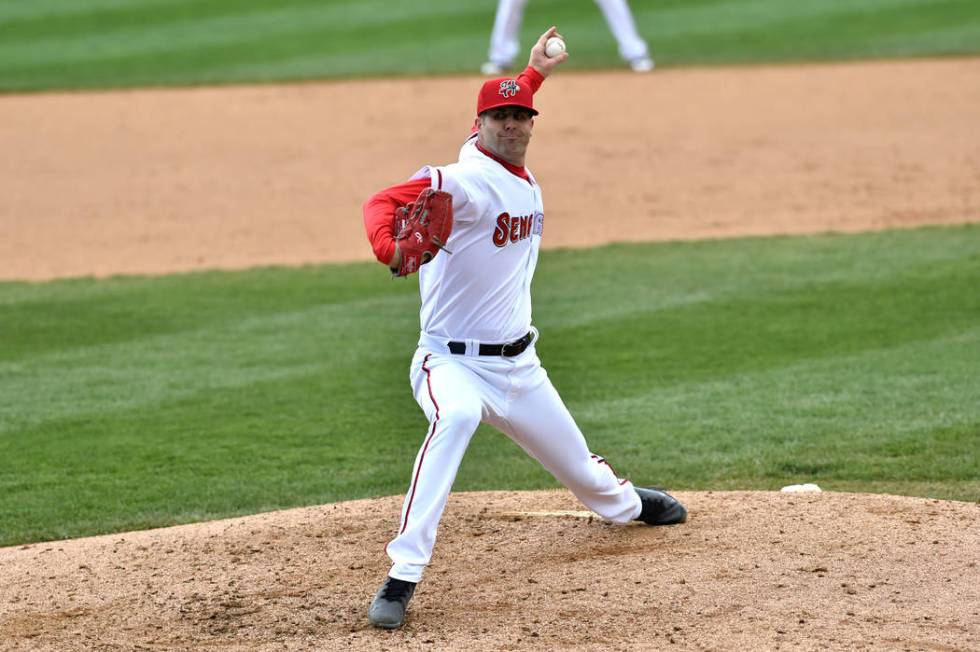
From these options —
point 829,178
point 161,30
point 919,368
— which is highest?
point 161,30

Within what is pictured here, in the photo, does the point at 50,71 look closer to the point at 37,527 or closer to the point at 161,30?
the point at 161,30

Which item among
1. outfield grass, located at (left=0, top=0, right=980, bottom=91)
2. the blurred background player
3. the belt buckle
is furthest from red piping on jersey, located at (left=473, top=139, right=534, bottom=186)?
outfield grass, located at (left=0, top=0, right=980, bottom=91)

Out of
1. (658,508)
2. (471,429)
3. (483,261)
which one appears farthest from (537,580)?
(483,261)

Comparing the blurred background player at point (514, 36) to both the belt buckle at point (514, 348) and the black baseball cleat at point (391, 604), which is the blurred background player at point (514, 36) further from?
the black baseball cleat at point (391, 604)

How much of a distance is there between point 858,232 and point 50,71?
1142 cm

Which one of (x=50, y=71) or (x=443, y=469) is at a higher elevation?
(x=50, y=71)

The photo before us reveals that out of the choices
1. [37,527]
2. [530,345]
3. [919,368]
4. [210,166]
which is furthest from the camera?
[210,166]

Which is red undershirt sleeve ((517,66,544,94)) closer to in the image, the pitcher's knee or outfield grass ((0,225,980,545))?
the pitcher's knee

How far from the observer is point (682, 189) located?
14664 mm

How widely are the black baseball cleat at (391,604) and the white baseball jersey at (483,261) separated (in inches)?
36.7

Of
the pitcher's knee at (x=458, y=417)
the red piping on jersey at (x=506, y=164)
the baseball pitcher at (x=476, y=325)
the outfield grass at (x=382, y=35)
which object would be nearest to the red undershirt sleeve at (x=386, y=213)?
the baseball pitcher at (x=476, y=325)

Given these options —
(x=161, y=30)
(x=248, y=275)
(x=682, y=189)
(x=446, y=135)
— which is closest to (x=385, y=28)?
(x=161, y=30)

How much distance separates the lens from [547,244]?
13.4 meters

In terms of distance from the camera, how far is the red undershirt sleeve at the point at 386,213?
5.07 m
